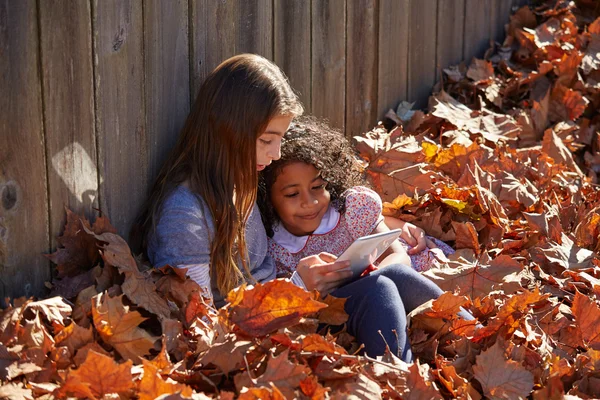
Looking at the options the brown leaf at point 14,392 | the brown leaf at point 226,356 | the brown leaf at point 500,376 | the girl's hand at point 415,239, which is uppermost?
the brown leaf at point 14,392

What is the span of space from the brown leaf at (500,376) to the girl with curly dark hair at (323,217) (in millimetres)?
331

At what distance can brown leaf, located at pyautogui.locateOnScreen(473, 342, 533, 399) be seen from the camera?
2477mm

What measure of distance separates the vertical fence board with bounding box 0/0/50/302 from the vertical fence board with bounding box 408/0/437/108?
9.06ft

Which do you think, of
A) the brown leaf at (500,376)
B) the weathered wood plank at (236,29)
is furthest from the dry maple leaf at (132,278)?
the brown leaf at (500,376)

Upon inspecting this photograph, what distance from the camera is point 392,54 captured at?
4602 mm

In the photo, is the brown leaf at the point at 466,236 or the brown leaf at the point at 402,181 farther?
the brown leaf at the point at 402,181

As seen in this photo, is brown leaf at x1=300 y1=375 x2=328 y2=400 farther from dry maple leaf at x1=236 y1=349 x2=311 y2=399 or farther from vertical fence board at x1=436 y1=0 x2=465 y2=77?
vertical fence board at x1=436 y1=0 x2=465 y2=77

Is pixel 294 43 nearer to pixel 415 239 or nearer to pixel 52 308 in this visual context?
pixel 415 239

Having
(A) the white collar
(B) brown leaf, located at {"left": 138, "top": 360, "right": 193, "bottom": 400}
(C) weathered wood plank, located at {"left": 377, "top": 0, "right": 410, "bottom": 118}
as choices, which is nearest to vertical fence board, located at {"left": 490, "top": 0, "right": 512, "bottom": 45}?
(C) weathered wood plank, located at {"left": 377, "top": 0, "right": 410, "bottom": 118}

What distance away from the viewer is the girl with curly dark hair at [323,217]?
292cm

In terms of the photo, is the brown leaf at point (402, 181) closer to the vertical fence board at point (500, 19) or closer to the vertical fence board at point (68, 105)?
the vertical fence board at point (68, 105)

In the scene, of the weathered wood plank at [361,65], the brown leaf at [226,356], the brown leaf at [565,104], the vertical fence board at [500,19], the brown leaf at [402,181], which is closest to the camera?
the brown leaf at [226,356]

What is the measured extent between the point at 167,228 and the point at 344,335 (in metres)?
0.70

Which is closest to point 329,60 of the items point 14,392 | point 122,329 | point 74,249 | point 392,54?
A: point 392,54
